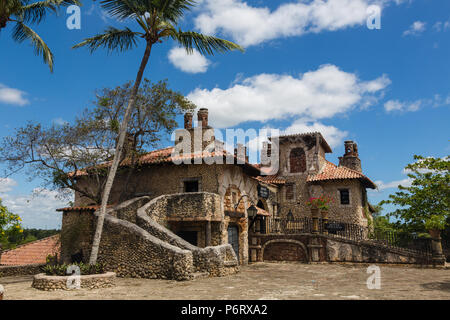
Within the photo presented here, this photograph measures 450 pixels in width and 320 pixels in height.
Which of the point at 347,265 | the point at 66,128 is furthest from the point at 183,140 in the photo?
the point at 347,265

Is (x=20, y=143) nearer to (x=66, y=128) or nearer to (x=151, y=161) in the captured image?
(x=66, y=128)

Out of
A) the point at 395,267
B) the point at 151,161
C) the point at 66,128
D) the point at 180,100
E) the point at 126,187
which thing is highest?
the point at 180,100

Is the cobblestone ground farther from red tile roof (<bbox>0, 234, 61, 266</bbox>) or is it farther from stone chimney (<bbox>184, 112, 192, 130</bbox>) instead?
stone chimney (<bbox>184, 112, 192, 130</bbox>)

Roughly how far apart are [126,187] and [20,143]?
→ 5665 millimetres

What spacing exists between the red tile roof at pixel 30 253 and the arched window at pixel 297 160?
1683cm

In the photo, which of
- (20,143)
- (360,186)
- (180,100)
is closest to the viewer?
(20,143)

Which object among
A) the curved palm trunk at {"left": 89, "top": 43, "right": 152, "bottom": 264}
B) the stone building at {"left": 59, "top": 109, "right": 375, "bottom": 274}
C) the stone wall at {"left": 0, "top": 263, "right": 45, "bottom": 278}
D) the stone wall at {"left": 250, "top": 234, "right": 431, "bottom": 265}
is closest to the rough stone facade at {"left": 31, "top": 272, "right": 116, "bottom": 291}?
the curved palm trunk at {"left": 89, "top": 43, "right": 152, "bottom": 264}

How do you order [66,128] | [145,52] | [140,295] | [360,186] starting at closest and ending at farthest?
[140,295]
[145,52]
[66,128]
[360,186]

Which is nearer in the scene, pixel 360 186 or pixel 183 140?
pixel 183 140

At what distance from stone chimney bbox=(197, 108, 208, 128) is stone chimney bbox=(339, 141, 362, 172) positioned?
12893 millimetres

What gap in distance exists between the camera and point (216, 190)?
57.2ft

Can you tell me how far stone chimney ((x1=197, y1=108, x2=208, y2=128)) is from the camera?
824 inches

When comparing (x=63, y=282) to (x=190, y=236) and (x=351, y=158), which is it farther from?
(x=351, y=158)
